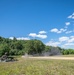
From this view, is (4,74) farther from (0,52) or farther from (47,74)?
(0,52)

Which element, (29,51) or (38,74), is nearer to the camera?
(38,74)

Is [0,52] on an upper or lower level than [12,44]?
lower

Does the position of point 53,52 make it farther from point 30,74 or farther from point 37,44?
point 30,74

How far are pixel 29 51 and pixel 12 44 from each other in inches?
2079

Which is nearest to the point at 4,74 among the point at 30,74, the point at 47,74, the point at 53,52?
the point at 30,74

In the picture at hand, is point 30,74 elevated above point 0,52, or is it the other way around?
point 0,52

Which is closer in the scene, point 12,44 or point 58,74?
point 58,74

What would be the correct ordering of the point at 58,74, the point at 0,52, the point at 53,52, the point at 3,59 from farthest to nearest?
1. the point at 53,52
2. the point at 0,52
3. the point at 3,59
4. the point at 58,74

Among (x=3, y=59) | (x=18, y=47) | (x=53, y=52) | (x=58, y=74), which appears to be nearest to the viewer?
(x=58, y=74)

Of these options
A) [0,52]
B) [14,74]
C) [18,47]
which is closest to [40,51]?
[0,52]

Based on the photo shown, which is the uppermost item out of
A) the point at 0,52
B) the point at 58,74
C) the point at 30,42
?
the point at 30,42

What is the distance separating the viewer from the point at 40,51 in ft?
310

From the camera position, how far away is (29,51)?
9144 centimetres

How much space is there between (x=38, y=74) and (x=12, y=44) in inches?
5011
